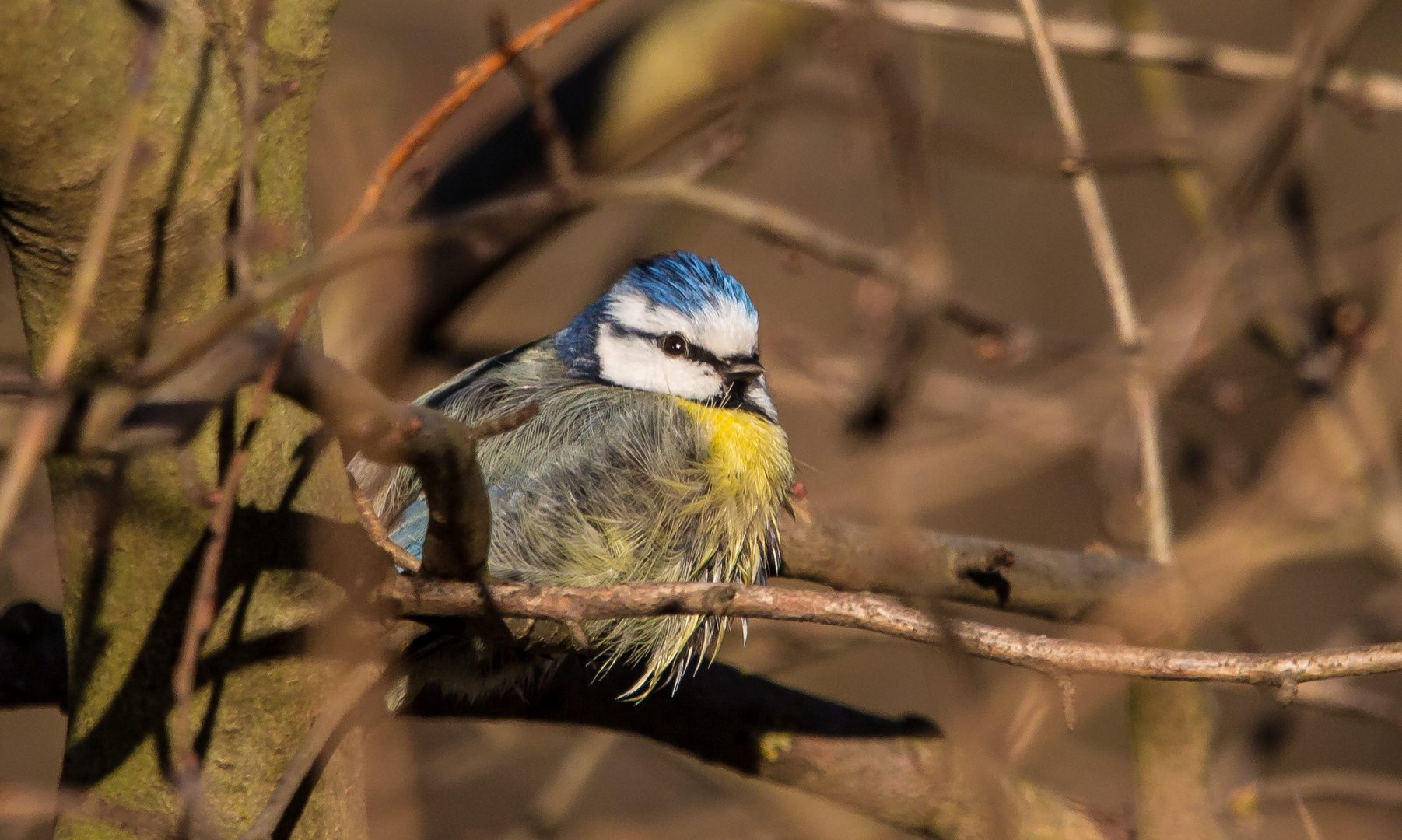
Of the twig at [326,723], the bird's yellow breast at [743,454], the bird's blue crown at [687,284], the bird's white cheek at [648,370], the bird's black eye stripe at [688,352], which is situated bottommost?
the twig at [326,723]

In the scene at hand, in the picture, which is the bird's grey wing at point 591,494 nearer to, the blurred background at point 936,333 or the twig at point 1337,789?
the blurred background at point 936,333

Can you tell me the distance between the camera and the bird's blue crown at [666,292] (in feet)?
8.85

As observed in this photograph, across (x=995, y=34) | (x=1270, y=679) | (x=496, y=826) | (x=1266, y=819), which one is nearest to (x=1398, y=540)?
(x=1266, y=819)

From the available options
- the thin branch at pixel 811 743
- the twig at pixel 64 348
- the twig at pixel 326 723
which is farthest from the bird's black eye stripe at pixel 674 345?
the twig at pixel 64 348

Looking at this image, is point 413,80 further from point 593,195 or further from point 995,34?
point 593,195

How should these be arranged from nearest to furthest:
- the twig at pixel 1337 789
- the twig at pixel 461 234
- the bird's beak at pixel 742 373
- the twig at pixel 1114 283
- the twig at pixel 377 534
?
1. the twig at pixel 461 234
2. the twig at pixel 377 534
3. the twig at pixel 1114 283
4. the twig at pixel 1337 789
5. the bird's beak at pixel 742 373

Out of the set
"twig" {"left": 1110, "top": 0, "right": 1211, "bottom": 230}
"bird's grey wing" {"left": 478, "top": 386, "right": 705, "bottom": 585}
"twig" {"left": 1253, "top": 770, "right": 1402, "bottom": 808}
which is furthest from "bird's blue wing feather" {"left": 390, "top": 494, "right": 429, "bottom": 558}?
"twig" {"left": 1110, "top": 0, "right": 1211, "bottom": 230}

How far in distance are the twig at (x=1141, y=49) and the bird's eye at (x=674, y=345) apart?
0.83m

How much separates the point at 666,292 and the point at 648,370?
18 centimetres

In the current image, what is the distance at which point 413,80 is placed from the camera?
14.4 feet

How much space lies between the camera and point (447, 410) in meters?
2.34

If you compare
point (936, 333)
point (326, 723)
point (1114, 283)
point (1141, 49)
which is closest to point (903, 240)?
A: point (936, 333)

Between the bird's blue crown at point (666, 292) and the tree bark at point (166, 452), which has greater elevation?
the bird's blue crown at point (666, 292)

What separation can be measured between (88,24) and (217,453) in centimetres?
52
